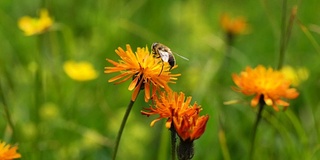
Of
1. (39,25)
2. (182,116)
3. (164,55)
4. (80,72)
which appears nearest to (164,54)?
(164,55)

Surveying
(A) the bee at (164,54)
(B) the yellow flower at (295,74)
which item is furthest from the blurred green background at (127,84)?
(A) the bee at (164,54)

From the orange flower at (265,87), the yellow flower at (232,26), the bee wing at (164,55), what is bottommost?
the bee wing at (164,55)

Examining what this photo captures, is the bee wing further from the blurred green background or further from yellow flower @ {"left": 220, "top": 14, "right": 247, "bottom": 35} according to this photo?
yellow flower @ {"left": 220, "top": 14, "right": 247, "bottom": 35}

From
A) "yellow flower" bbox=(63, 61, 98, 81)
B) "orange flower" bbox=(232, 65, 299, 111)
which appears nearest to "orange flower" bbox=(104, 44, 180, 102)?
"orange flower" bbox=(232, 65, 299, 111)

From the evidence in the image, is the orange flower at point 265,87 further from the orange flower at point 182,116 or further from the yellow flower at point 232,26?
the yellow flower at point 232,26

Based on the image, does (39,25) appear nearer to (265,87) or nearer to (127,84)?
(127,84)
